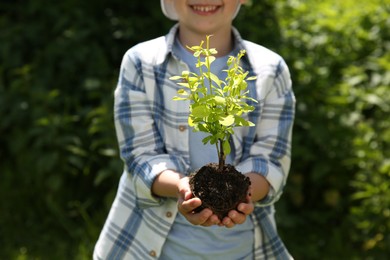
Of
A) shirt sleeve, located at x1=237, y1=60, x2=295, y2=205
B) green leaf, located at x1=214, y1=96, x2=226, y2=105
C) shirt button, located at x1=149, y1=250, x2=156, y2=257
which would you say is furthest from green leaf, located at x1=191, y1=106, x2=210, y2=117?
shirt button, located at x1=149, y1=250, x2=156, y2=257

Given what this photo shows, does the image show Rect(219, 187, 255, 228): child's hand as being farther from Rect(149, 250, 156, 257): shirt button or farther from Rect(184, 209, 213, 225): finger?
Rect(149, 250, 156, 257): shirt button

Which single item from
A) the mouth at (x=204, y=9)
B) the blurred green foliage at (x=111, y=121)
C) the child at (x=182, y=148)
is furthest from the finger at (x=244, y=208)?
the blurred green foliage at (x=111, y=121)

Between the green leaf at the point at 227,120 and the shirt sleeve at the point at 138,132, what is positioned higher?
the green leaf at the point at 227,120

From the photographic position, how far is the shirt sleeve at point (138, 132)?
289 cm

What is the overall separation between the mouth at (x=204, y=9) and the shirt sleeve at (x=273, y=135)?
11.4 inches

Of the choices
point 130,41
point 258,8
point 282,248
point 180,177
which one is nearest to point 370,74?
point 258,8

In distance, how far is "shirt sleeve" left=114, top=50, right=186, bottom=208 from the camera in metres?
2.89

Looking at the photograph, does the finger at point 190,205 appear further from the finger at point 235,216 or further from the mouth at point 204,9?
the mouth at point 204,9

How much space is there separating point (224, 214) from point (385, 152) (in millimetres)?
2146

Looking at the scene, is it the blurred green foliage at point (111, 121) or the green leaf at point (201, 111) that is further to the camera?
the blurred green foliage at point (111, 121)

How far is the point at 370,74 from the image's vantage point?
4.91 meters

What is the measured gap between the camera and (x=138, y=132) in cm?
294

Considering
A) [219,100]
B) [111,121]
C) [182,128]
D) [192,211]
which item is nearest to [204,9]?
[182,128]

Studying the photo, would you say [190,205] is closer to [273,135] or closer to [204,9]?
[273,135]
